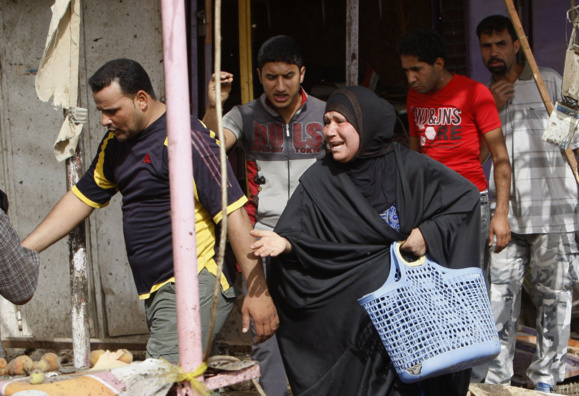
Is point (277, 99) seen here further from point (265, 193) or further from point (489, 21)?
point (489, 21)

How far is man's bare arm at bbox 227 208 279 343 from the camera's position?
2902mm

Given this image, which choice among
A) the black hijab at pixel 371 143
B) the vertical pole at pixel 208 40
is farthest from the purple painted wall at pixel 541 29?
the black hijab at pixel 371 143

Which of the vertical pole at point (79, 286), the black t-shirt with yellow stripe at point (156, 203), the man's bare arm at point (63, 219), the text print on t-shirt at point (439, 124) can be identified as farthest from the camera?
the text print on t-shirt at point (439, 124)

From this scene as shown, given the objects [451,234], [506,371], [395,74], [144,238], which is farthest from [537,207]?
[395,74]

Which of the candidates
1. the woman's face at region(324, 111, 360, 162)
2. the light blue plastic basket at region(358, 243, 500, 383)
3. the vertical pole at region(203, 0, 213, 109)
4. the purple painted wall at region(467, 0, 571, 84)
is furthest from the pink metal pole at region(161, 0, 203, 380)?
the purple painted wall at region(467, 0, 571, 84)

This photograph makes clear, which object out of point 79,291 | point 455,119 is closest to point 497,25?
point 455,119

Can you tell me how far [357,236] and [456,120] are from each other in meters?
1.17

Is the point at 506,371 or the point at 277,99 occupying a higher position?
the point at 277,99

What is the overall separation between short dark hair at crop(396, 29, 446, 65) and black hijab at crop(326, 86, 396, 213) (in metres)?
0.84

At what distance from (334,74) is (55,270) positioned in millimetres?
2700

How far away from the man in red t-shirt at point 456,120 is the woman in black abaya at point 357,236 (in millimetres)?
801

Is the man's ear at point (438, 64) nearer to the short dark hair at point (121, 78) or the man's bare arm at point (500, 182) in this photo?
the man's bare arm at point (500, 182)

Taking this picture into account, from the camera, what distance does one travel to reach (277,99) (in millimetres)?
3846

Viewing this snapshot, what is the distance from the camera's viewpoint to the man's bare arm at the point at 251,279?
2.90 meters
